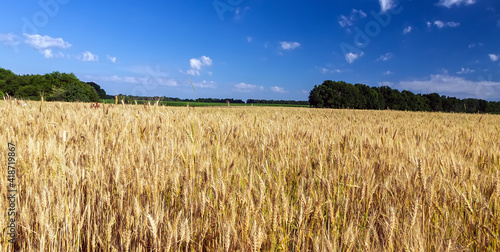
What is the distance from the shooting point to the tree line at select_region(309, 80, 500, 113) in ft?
231

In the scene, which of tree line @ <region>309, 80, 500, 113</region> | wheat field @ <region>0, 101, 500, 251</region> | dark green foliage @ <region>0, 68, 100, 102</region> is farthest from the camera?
tree line @ <region>309, 80, 500, 113</region>

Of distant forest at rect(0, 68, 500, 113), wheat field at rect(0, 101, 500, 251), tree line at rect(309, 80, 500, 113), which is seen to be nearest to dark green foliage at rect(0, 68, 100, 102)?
distant forest at rect(0, 68, 500, 113)

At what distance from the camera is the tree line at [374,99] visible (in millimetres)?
70312

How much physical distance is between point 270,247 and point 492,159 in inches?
97.8

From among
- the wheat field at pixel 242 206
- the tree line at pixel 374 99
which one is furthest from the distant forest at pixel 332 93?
the wheat field at pixel 242 206

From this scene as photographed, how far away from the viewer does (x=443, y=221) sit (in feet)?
4.12

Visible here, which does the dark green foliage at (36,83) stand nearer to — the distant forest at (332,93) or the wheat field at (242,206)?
the distant forest at (332,93)

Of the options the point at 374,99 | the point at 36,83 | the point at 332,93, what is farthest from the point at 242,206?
the point at 374,99

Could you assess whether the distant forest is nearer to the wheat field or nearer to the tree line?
the tree line

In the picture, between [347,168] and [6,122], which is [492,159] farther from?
[6,122]

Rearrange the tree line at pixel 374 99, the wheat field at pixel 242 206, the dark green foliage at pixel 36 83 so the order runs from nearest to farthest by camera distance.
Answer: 1. the wheat field at pixel 242 206
2. the dark green foliage at pixel 36 83
3. the tree line at pixel 374 99

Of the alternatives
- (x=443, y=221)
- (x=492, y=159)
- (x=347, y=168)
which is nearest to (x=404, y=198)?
(x=443, y=221)

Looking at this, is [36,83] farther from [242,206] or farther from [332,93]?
[242,206]

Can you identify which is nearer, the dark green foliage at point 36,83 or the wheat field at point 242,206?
the wheat field at point 242,206
